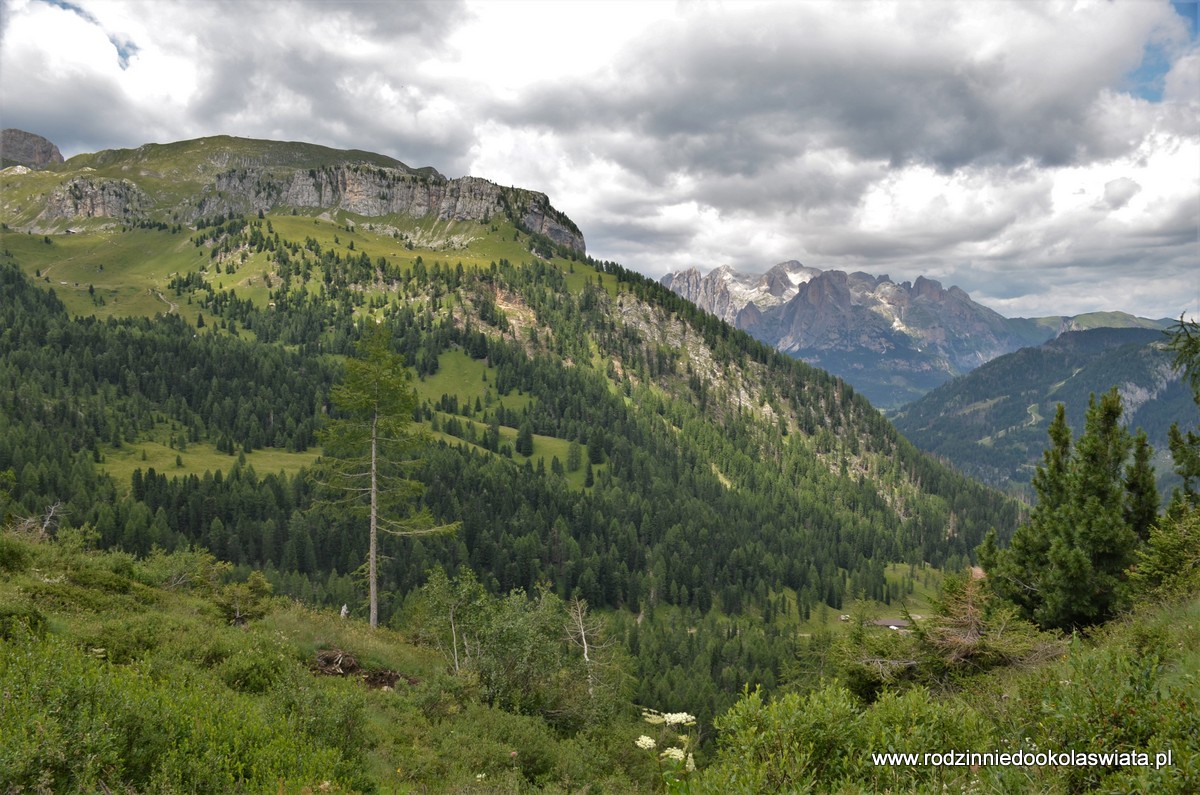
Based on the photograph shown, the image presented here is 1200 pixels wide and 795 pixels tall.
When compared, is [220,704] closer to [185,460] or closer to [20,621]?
[20,621]

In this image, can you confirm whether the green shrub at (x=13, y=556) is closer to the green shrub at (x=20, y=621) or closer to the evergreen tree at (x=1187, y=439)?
the green shrub at (x=20, y=621)

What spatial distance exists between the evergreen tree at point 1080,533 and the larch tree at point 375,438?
111ft

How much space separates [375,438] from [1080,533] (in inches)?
1561

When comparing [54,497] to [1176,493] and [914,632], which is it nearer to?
[914,632]

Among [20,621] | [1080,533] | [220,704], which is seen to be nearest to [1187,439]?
[1080,533]

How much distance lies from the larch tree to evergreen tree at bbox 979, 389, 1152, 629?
34.0m

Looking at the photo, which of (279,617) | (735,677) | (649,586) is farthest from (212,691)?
(649,586)

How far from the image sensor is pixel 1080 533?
2750cm

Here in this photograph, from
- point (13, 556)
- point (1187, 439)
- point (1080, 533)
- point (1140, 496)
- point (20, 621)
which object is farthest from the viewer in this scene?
point (1140, 496)

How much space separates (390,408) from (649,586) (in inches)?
5825

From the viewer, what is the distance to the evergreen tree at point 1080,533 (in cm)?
2678

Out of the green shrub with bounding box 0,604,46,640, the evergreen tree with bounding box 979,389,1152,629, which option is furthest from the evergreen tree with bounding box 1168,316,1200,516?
the green shrub with bounding box 0,604,46,640

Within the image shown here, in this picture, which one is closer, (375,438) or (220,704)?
(220,704)

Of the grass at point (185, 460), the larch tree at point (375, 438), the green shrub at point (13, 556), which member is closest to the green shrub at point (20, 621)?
the green shrub at point (13, 556)
